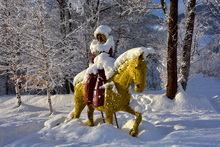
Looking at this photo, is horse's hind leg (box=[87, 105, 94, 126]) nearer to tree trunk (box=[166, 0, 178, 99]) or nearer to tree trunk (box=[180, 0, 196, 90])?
tree trunk (box=[166, 0, 178, 99])

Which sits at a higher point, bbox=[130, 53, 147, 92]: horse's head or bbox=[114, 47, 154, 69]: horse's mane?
bbox=[114, 47, 154, 69]: horse's mane

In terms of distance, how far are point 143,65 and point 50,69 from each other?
19.3ft

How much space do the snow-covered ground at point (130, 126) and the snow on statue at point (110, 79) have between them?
1.12 feet

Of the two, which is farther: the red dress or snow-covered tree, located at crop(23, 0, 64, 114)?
snow-covered tree, located at crop(23, 0, 64, 114)

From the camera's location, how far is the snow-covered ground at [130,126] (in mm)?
2943

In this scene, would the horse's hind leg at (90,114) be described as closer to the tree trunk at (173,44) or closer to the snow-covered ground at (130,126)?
the snow-covered ground at (130,126)

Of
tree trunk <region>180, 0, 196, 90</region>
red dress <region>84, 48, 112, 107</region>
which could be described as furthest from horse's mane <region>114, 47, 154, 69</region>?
tree trunk <region>180, 0, 196, 90</region>

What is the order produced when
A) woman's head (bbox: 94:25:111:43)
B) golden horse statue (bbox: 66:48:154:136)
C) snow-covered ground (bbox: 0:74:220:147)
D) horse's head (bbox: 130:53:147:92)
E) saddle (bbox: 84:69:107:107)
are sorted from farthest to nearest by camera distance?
1. woman's head (bbox: 94:25:111:43)
2. saddle (bbox: 84:69:107:107)
3. golden horse statue (bbox: 66:48:154:136)
4. horse's head (bbox: 130:53:147:92)
5. snow-covered ground (bbox: 0:74:220:147)

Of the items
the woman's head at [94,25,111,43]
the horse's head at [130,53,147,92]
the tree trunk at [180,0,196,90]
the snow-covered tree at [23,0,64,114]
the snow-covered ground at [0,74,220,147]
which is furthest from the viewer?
the snow-covered tree at [23,0,64,114]

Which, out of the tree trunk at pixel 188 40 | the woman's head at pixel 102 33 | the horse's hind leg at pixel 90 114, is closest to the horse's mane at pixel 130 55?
the woman's head at pixel 102 33

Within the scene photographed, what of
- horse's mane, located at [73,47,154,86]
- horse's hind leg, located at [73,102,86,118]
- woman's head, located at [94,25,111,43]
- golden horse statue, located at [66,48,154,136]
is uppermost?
woman's head, located at [94,25,111,43]

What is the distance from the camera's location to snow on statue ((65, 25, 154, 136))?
3.16 metres

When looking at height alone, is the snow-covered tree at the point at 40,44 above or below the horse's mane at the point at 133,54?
above

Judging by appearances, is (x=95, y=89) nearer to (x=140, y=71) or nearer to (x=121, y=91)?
(x=121, y=91)
